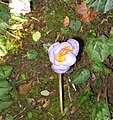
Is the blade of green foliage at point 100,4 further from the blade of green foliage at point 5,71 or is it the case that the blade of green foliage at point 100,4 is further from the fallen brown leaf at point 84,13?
the blade of green foliage at point 5,71

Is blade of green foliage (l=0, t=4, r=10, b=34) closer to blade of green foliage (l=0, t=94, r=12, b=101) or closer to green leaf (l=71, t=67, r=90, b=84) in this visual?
blade of green foliage (l=0, t=94, r=12, b=101)

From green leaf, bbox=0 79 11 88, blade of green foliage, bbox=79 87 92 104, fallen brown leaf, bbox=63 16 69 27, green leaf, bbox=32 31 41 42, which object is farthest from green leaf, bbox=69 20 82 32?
green leaf, bbox=0 79 11 88

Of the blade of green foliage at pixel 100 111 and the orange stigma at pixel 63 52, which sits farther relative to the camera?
the blade of green foliage at pixel 100 111

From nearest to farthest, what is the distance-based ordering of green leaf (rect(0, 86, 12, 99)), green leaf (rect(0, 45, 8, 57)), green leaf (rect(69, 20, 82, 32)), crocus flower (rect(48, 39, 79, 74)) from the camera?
crocus flower (rect(48, 39, 79, 74)) < green leaf (rect(0, 86, 12, 99)) < green leaf (rect(0, 45, 8, 57)) < green leaf (rect(69, 20, 82, 32))

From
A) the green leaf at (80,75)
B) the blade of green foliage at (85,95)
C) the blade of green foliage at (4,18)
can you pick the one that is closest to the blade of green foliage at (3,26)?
the blade of green foliage at (4,18)

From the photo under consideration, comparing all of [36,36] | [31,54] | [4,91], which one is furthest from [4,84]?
[36,36]

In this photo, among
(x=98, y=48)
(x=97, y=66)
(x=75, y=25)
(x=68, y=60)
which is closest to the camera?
(x=68, y=60)

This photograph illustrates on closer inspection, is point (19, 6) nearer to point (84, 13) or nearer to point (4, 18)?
point (4, 18)
